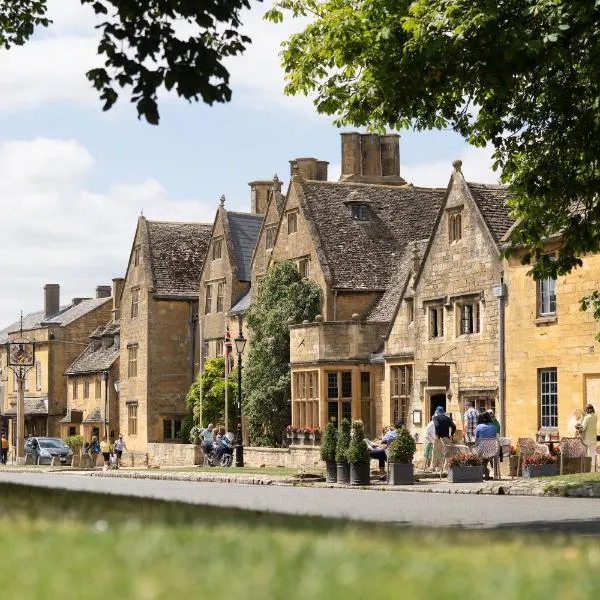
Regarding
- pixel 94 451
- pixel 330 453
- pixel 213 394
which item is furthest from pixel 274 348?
pixel 330 453

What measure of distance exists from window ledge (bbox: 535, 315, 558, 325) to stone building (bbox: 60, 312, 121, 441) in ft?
140

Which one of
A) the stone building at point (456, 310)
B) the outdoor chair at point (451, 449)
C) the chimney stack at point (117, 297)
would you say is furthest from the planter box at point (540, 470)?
the chimney stack at point (117, 297)

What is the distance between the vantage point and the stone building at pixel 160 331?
244 feet

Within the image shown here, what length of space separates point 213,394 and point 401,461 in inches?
1352

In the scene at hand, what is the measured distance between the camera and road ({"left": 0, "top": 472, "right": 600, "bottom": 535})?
18375 mm

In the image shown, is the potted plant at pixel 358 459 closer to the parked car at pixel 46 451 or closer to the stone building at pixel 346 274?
the stone building at pixel 346 274

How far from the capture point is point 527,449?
34.0m

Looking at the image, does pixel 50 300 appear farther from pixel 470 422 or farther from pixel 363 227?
pixel 470 422

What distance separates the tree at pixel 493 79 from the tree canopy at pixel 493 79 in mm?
22

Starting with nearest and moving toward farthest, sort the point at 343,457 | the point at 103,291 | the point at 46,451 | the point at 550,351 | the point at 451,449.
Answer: the point at 343,457 < the point at 451,449 < the point at 550,351 < the point at 46,451 < the point at 103,291

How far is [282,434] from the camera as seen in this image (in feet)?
193

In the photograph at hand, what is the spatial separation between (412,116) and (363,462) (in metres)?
12.8

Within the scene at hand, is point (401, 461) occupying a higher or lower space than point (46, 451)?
higher

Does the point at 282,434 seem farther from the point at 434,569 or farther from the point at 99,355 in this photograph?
the point at 434,569
